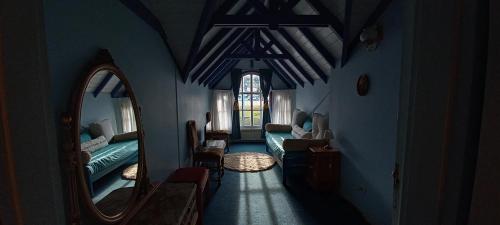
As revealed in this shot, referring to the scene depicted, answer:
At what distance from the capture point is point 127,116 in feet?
4.92

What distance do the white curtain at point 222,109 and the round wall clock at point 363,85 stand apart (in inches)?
192

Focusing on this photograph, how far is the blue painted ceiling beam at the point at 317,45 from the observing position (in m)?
3.44

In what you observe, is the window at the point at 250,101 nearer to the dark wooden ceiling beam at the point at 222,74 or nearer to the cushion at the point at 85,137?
the dark wooden ceiling beam at the point at 222,74

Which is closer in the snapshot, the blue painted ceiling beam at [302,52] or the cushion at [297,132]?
the blue painted ceiling beam at [302,52]

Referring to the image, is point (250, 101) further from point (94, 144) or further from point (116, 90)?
point (94, 144)

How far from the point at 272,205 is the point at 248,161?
7.03 ft

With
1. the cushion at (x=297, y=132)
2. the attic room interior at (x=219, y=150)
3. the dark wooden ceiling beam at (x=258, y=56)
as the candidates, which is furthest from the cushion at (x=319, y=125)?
the dark wooden ceiling beam at (x=258, y=56)

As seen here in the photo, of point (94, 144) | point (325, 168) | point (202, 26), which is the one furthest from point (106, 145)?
point (325, 168)

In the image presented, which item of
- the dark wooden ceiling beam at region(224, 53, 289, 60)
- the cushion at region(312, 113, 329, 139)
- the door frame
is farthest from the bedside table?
the door frame

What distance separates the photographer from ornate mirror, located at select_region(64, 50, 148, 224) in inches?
39.3

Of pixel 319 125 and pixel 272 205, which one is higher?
pixel 319 125

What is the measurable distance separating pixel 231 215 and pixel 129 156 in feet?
5.87

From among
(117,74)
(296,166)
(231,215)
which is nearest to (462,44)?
(117,74)

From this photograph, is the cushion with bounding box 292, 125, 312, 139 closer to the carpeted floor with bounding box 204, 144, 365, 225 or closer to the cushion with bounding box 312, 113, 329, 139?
the cushion with bounding box 312, 113, 329, 139
